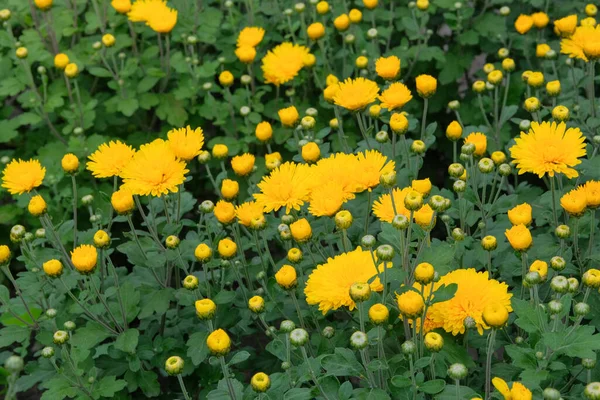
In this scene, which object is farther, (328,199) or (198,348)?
(198,348)

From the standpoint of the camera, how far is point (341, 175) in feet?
7.72

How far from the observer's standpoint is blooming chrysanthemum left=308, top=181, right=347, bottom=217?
7.33 feet

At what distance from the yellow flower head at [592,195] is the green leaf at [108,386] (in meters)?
1.68

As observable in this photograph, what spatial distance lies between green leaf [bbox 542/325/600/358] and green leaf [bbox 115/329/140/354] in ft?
4.61

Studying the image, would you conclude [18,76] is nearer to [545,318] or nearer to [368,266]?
[368,266]

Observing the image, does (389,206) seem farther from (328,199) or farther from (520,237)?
(520,237)

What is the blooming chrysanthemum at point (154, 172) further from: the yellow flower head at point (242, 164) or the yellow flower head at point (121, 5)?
the yellow flower head at point (121, 5)

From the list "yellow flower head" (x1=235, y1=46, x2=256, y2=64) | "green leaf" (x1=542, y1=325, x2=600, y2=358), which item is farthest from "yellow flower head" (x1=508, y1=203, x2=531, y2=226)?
Answer: "yellow flower head" (x1=235, y1=46, x2=256, y2=64)

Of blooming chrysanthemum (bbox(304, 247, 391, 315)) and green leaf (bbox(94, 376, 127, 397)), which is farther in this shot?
green leaf (bbox(94, 376, 127, 397))

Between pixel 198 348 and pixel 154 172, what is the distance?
0.62m

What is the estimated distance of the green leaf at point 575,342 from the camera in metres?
1.93

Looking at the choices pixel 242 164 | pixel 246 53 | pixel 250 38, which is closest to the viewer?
pixel 242 164

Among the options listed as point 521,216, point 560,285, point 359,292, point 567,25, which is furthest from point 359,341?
point 567,25

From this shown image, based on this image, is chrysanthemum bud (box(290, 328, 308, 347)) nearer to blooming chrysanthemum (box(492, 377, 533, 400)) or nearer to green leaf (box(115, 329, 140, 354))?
blooming chrysanthemum (box(492, 377, 533, 400))
